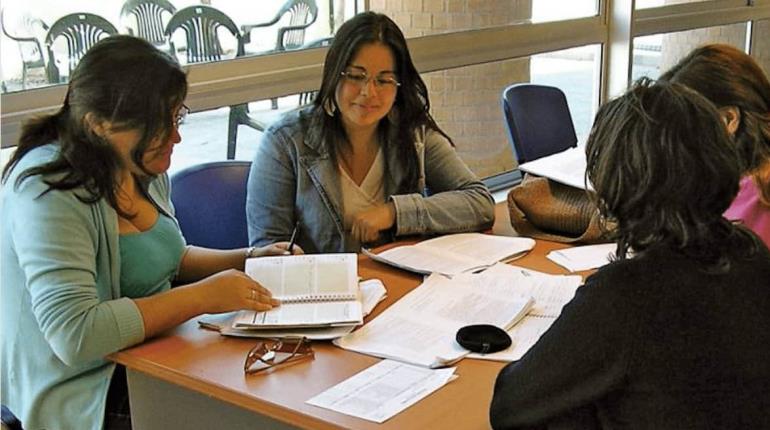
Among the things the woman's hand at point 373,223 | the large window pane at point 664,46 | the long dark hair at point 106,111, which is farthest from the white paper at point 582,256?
the large window pane at point 664,46

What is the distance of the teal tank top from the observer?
169 centimetres

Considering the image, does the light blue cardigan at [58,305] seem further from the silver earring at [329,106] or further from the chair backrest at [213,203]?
the silver earring at [329,106]

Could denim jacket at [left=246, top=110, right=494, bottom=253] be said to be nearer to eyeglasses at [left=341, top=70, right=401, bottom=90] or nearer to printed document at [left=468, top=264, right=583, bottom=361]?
eyeglasses at [left=341, top=70, right=401, bottom=90]

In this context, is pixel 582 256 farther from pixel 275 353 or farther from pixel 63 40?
pixel 63 40

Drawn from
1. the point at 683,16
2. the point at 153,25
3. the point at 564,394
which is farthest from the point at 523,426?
the point at 683,16

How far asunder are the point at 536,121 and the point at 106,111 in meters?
1.97

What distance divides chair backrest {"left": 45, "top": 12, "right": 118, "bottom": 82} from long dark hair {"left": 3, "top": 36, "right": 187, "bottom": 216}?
916 mm

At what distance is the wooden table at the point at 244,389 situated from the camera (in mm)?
1299

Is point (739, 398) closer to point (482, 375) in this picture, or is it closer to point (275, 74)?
point (482, 375)

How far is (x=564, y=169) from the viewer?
230 centimetres

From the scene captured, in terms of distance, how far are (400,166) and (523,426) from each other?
3.81ft

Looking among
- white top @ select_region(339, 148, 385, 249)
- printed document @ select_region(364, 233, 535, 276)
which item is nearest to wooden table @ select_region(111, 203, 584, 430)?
printed document @ select_region(364, 233, 535, 276)

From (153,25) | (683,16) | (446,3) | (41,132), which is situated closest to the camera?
(41,132)

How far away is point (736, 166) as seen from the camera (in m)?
1.12
